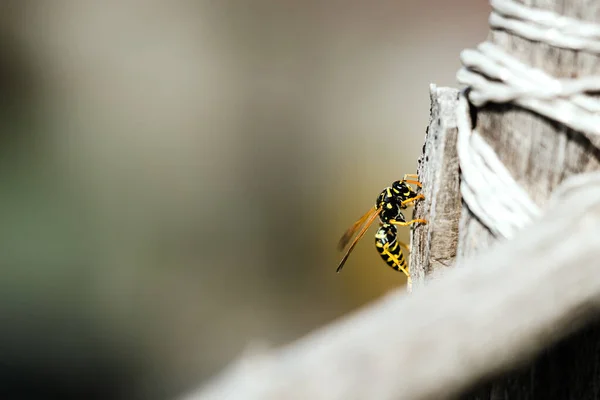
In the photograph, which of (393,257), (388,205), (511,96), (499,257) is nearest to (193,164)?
(393,257)

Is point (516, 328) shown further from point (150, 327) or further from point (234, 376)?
point (150, 327)

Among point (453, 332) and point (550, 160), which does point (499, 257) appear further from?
point (550, 160)

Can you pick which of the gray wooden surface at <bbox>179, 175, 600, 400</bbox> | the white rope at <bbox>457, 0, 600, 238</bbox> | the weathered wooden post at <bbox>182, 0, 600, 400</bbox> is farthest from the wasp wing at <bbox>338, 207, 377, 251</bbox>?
the gray wooden surface at <bbox>179, 175, 600, 400</bbox>

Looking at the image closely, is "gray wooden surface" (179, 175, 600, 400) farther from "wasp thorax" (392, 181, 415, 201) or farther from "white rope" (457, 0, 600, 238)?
"wasp thorax" (392, 181, 415, 201)

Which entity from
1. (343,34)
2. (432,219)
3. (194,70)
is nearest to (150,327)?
(194,70)

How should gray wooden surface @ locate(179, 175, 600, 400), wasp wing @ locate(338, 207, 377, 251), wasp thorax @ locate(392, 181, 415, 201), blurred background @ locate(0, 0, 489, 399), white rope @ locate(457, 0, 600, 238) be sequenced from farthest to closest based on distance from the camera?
blurred background @ locate(0, 0, 489, 399) < wasp wing @ locate(338, 207, 377, 251) < wasp thorax @ locate(392, 181, 415, 201) < white rope @ locate(457, 0, 600, 238) < gray wooden surface @ locate(179, 175, 600, 400)

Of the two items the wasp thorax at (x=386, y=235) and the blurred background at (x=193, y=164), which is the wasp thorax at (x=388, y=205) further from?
the blurred background at (x=193, y=164)

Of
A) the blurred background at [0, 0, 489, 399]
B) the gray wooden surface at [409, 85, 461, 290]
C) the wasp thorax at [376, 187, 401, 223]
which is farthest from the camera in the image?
the blurred background at [0, 0, 489, 399]
